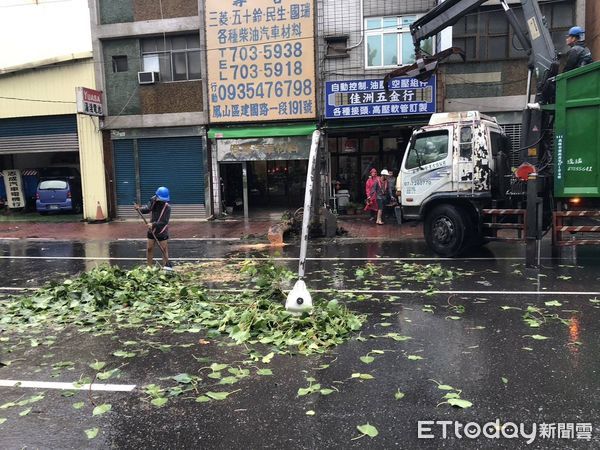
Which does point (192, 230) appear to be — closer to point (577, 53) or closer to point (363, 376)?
point (577, 53)

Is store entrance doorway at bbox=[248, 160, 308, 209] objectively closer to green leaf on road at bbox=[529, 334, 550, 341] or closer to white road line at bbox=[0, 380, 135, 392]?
green leaf on road at bbox=[529, 334, 550, 341]

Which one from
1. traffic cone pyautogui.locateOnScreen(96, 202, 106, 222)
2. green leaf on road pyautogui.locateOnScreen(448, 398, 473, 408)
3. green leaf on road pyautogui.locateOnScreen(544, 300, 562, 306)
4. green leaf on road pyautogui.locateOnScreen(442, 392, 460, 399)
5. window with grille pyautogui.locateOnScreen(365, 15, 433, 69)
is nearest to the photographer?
green leaf on road pyautogui.locateOnScreen(448, 398, 473, 408)

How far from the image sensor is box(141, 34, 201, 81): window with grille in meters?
19.9

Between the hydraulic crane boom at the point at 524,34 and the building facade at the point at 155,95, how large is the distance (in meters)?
10.1

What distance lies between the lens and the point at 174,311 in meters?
6.84

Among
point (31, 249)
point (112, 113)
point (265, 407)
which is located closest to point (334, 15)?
point (112, 113)

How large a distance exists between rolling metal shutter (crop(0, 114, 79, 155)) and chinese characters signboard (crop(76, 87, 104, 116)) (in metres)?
1.58

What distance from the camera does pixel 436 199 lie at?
35.3 ft

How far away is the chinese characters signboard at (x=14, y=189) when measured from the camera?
23.9 metres

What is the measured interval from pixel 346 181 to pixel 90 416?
17.3 metres

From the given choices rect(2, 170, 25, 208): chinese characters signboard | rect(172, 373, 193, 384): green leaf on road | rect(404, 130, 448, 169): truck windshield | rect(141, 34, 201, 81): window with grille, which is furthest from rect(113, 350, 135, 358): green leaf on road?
rect(2, 170, 25, 208): chinese characters signboard

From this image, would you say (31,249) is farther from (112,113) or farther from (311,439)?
(311,439)

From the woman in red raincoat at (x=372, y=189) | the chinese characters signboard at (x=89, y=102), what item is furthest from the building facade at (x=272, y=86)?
the woman in red raincoat at (x=372, y=189)

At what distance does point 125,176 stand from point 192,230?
521cm
